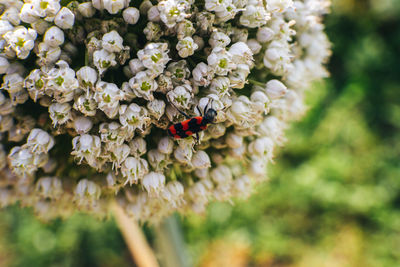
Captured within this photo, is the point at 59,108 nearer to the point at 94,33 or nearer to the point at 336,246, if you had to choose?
the point at 94,33

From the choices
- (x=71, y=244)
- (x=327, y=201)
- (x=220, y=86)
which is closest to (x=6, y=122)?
(x=220, y=86)

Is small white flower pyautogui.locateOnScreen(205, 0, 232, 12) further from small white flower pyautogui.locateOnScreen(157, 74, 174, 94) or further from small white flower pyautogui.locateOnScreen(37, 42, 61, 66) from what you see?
small white flower pyautogui.locateOnScreen(37, 42, 61, 66)

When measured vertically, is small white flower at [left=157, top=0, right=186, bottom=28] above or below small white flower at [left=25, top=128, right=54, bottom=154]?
above

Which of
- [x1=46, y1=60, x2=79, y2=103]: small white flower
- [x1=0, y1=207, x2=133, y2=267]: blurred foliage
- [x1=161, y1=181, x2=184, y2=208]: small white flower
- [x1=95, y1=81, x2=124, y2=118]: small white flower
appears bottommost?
[x1=0, y1=207, x2=133, y2=267]: blurred foliage

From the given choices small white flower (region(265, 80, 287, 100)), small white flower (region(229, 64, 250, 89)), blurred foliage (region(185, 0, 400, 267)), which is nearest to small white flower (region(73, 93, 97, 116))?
small white flower (region(229, 64, 250, 89))

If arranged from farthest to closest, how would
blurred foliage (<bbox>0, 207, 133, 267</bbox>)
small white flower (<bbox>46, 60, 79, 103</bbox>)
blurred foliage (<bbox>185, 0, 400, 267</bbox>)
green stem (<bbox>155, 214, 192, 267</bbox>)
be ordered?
blurred foliage (<bbox>0, 207, 133, 267</bbox>) → blurred foliage (<bbox>185, 0, 400, 267</bbox>) → green stem (<bbox>155, 214, 192, 267</bbox>) → small white flower (<bbox>46, 60, 79, 103</bbox>)

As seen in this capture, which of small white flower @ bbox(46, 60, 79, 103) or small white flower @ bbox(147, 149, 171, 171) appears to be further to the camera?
small white flower @ bbox(147, 149, 171, 171)

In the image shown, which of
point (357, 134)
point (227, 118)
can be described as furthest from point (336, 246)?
point (227, 118)

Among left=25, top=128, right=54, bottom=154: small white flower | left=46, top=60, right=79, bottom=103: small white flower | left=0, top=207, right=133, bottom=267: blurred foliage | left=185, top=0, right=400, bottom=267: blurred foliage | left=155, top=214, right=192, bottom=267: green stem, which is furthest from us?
left=0, top=207, right=133, bottom=267: blurred foliage
